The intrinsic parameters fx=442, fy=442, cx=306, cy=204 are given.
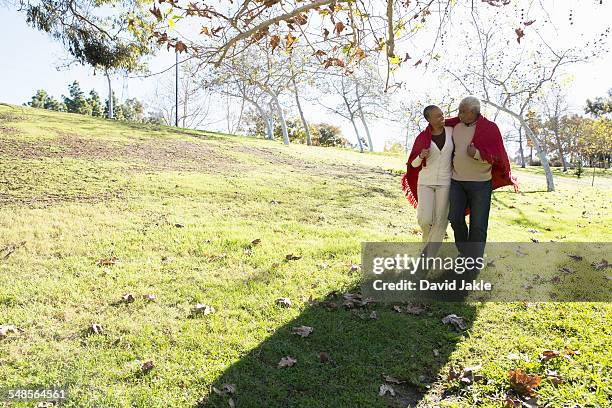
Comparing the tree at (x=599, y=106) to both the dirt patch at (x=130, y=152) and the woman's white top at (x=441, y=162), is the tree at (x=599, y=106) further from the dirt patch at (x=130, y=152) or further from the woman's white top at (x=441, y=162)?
the woman's white top at (x=441, y=162)

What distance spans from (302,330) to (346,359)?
1.92ft

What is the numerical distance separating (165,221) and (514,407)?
21.4ft

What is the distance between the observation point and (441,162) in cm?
502

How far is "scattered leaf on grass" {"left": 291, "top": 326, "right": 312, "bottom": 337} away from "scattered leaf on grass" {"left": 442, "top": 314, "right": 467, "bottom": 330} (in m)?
1.36

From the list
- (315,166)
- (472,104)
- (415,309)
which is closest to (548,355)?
(415,309)

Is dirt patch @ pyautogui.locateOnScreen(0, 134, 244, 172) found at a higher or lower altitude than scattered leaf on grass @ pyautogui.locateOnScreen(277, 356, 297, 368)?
higher

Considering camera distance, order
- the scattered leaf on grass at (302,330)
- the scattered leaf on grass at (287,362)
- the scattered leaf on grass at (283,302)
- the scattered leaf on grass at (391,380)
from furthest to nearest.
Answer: the scattered leaf on grass at (283,302)
the scattered leaf on grass at (302,330)
the scattered leaf on grass at (287,362)
the scattered leaf on grass at (391,380)

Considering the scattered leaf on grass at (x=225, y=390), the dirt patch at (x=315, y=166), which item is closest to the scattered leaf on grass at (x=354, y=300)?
the scattered leaf on grass at (x=225, y=390)

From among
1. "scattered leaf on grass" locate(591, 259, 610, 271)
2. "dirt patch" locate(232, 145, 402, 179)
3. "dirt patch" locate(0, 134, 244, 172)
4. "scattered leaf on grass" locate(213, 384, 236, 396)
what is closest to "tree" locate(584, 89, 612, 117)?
"dirt patch" locate(232, 145, 402, 179)

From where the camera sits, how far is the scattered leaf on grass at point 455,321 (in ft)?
14.1

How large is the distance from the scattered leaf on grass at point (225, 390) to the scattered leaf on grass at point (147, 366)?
1.97 feet

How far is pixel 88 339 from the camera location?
3875mm

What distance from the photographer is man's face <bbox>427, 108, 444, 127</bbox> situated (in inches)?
191

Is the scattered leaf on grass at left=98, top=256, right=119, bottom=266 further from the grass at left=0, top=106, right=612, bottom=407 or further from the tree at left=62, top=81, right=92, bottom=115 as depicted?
the tree at left=62, top=81, right=92, bottom=115
